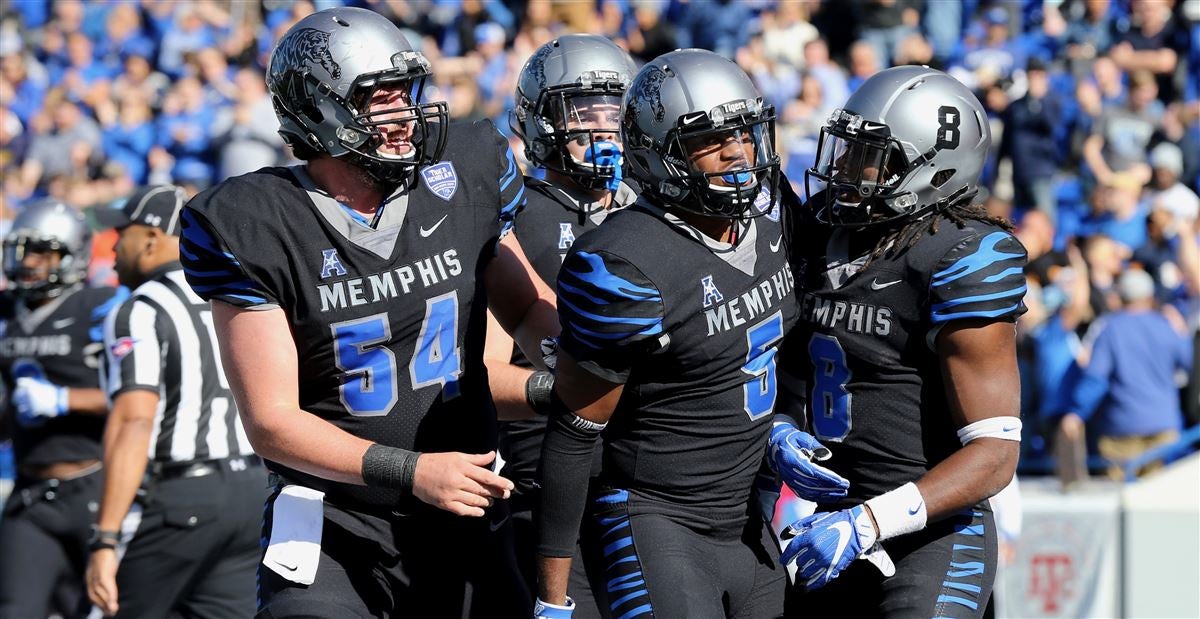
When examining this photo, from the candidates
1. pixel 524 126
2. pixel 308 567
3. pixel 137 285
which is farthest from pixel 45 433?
pixel 308 567

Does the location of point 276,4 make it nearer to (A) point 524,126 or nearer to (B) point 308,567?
(A) point 524,126

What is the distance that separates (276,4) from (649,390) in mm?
14209

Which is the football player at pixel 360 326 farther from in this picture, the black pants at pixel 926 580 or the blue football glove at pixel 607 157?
the blue football glove at pixel 607 157

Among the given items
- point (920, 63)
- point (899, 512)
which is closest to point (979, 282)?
point (899, 512)

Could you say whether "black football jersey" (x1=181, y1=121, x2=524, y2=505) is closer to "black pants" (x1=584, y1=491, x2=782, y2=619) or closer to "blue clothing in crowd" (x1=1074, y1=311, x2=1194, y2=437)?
"black pants" (x1=584, y1=491, x2=782, y2=619)

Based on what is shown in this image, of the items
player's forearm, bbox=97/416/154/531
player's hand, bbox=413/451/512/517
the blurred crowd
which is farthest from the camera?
the blurred crowd

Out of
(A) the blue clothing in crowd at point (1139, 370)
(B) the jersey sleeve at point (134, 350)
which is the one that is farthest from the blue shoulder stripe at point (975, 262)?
(A) the blue clothing in crowd at point (1139, 370)

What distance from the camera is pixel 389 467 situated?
3387 mm

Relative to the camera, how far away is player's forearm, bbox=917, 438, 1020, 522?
3.53m

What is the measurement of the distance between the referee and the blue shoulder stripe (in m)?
3.03

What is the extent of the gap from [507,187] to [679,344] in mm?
743

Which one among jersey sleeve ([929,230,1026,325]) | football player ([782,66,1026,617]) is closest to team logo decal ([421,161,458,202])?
football player ([782,66,1026,617])

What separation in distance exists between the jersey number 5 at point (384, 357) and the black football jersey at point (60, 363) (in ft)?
9.56

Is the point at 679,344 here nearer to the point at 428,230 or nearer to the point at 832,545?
the point at 832,545
